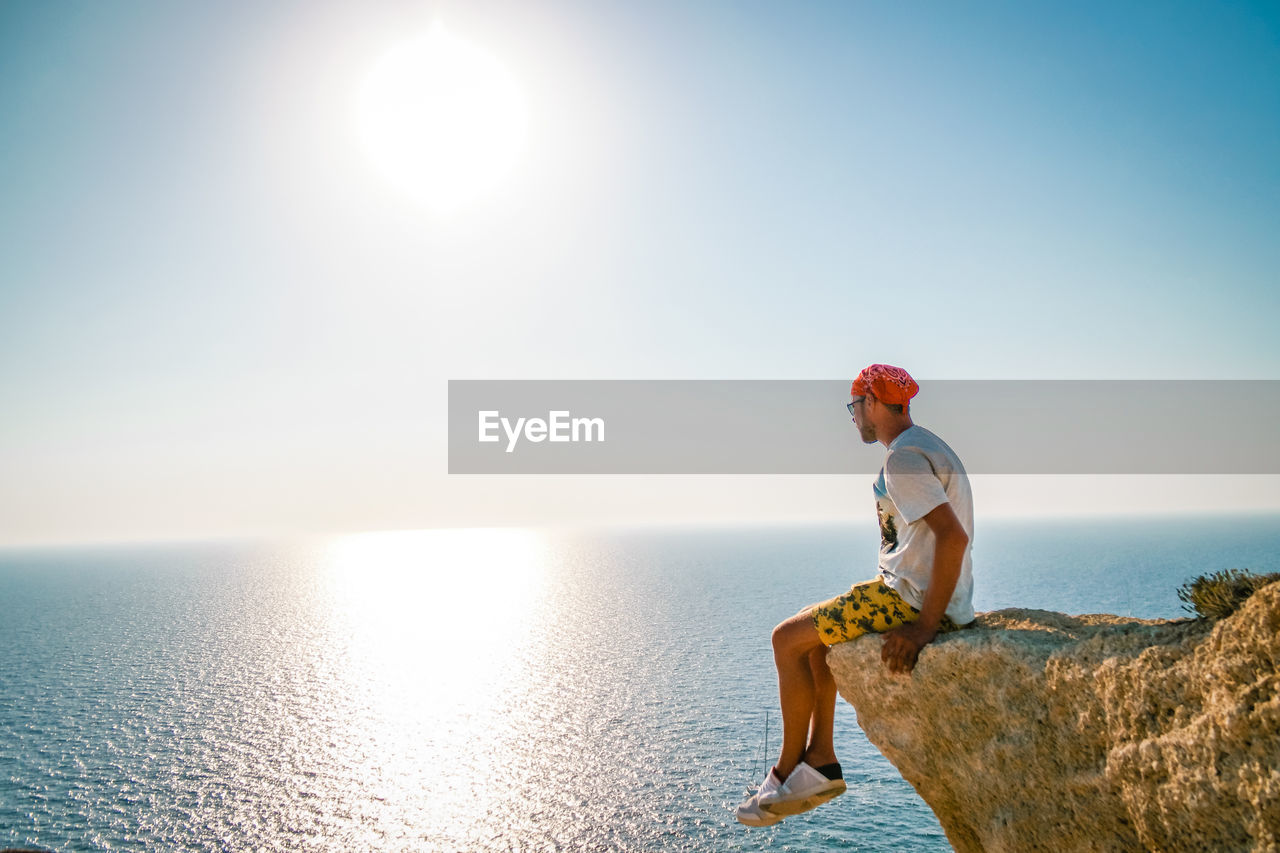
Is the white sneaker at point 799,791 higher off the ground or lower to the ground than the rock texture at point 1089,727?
lower

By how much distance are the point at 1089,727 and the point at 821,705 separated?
2.18 m

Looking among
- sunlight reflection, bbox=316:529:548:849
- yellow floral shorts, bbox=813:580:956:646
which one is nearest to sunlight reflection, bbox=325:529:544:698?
sunlight reflection, bbox=316:529:548:849

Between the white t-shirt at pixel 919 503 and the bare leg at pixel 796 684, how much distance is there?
0.91 meters

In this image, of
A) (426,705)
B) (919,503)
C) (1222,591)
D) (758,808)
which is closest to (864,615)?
(919,503)

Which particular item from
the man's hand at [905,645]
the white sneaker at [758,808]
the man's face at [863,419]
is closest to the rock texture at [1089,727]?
the man's hand at [905,645]

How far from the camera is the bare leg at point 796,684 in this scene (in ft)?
20.1

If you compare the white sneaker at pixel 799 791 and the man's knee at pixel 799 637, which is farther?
the man's knee at pixel 799 637

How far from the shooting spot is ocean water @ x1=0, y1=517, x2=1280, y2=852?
35.1 m

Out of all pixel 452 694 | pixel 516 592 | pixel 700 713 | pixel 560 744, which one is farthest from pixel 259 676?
pixel 516 592

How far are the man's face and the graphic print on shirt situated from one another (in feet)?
1.34

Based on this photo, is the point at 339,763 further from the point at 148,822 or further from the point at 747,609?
the point at 747,609

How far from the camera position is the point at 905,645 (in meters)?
5.66

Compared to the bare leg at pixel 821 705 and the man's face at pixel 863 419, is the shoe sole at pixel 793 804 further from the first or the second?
the man's face at pixel 863 419

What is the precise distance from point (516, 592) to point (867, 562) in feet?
261
